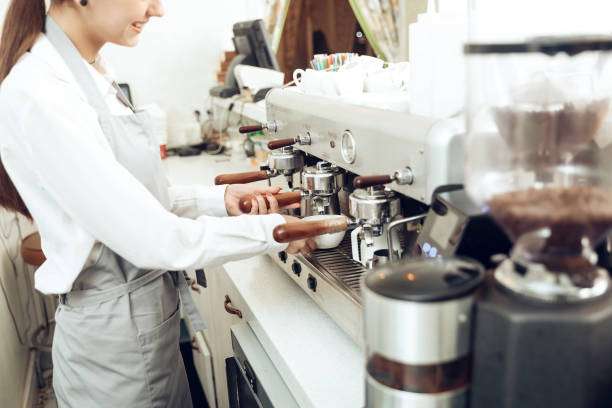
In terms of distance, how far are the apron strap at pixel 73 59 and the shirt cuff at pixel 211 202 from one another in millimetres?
344

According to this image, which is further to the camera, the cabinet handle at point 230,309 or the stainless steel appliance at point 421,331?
the cabinet handle at point 230,309

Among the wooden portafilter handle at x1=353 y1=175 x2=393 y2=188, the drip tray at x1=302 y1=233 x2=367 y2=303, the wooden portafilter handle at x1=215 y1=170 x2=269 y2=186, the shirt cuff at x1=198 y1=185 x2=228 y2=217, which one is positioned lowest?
the drip tray at x1=302 y1=233 x2=367 y2=303

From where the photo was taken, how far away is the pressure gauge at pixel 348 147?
98 centimetres

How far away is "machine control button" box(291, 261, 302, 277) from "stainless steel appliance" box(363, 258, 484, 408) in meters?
0.54

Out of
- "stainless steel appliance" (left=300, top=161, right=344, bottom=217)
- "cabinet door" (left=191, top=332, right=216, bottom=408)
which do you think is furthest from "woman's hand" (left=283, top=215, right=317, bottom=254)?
"cabinet door" (left=191, top=332, right=216, bottom=408)

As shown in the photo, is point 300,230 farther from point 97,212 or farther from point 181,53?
point 181,53

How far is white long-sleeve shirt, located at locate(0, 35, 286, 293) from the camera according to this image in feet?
2.83

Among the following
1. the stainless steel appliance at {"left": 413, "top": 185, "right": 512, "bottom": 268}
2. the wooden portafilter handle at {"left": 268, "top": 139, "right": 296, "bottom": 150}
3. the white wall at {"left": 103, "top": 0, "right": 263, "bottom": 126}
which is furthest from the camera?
the white wall at {"left": 103, "top": 0, "right": 263, "bottom": 126}

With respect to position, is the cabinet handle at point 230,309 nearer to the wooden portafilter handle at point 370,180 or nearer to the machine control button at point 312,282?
the machine control button at point 312,282

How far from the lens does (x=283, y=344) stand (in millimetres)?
997

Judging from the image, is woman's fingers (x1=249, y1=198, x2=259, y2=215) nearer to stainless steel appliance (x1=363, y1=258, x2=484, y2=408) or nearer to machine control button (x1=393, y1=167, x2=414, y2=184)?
machine control button (x1=393, y1=167, x2=414, y2=184)

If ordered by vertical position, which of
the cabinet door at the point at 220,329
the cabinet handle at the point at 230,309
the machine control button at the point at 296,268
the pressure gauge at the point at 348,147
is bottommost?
the cabinet door at the point at 220,329

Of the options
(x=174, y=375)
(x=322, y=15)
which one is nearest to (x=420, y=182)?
(x=174, y=375)

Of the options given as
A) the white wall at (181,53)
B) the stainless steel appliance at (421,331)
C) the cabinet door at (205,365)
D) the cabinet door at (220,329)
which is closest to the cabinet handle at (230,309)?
the cabinet door at (220,329)
